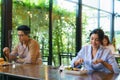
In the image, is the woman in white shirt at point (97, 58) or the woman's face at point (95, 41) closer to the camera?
the woman in white shirt at point (97, 58)

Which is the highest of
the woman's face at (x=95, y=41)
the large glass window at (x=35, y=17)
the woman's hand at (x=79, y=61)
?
the large glass window at (x=35, y=17)

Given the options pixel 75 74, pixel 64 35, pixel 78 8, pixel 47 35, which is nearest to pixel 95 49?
pixel 75 74

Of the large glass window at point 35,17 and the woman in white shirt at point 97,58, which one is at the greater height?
the large glass window at point 35,17

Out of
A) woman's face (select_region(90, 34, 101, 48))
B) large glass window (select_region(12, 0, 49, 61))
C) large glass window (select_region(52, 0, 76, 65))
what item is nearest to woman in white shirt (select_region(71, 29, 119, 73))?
woman's face (select_region(90, 34, 101, 48))

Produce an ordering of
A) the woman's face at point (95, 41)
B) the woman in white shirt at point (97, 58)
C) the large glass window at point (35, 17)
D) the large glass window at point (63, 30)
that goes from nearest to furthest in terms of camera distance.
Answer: the woman in white shirt at point (97, 58) → the woman's face at point (95, 41) → the large glass window at point (35, 17) → the large glass window at point (63, 30)

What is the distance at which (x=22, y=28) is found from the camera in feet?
11.3

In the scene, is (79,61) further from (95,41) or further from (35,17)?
(35,17)

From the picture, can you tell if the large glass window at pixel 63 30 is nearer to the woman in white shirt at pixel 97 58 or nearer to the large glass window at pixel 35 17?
the large glass window at pixel 35 17

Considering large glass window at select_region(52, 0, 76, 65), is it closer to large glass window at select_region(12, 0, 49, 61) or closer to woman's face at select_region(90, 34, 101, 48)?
large glass window at select_region(12, 0, 49, 61)

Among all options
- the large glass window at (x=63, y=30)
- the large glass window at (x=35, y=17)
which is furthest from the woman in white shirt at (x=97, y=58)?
the large glass window at (x=63, y=30)

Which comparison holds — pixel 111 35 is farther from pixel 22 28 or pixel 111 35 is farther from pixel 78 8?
pixel 22 28

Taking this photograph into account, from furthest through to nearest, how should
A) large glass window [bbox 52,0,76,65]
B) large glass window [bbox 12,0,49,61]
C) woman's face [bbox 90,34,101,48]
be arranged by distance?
large glass window [bbox 52,0,76,65], large glass window [bbox 12,0,49,61], woman's face [bbox 90,34,101,48]

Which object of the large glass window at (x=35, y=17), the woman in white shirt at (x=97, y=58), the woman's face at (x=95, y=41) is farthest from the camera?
the large glass window at (x=35, y=17)

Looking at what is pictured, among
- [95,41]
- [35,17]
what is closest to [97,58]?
[95,41]
